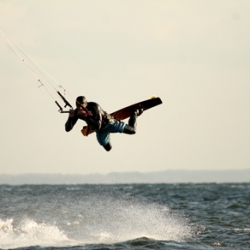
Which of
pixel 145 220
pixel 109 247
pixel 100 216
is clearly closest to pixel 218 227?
pixel 145 220

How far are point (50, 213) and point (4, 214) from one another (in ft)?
6.76

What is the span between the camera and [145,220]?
2512 cm

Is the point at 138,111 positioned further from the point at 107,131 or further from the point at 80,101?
the point at 80,101

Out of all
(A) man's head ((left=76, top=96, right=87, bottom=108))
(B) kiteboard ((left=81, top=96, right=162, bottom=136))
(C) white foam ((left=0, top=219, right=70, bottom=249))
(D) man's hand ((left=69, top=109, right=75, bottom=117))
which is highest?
(B) kiteboard ((left=81, top=96, right=162, bottom=136))

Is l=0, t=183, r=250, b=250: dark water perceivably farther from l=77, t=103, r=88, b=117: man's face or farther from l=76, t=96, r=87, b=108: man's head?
l=76, t=96, r=87, b=108: man's head

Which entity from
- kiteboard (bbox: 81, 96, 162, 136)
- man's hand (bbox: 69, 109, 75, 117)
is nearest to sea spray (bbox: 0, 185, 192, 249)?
kiteboard (bbox: 81, 96, 162, 136)

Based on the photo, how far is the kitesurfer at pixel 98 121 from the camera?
15.4 metres

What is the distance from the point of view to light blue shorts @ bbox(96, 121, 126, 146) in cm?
1612

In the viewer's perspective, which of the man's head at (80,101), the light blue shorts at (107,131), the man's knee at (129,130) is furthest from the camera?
the man's knee at (129,130)

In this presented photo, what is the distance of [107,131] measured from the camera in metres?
16.2

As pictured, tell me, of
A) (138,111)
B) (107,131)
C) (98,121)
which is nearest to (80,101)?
(98,121)

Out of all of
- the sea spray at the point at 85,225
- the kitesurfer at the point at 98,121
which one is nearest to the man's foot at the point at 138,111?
the kitesurfer at the point at 98,121

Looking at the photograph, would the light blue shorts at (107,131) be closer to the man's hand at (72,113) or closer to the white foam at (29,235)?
the man's hand at (72,113)

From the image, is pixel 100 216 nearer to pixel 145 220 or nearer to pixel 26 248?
pixel 145 220
